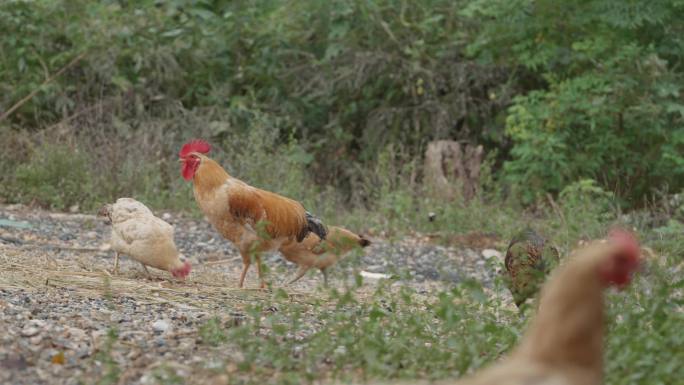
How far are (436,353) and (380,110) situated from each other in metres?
9.27

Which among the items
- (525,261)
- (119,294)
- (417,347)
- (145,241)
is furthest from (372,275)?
(417,347)

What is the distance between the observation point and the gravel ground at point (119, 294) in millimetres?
4387

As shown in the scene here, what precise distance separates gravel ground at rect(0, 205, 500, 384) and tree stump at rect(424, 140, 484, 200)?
151 centimetres

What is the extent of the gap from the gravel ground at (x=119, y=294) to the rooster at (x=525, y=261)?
0.83ft

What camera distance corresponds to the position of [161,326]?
17.0ft

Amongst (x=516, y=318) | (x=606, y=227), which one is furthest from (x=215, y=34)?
(x=516, y=318)

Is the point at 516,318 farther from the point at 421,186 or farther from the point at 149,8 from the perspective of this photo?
the point at 149,8

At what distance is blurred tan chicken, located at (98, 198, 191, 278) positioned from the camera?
6.92 metres

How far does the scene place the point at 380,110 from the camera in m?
13.5

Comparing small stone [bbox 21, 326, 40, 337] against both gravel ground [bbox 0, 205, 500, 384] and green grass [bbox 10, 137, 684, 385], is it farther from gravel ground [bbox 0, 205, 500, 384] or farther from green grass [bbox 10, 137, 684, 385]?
green grass [bbox 10, 137, 684, 385]

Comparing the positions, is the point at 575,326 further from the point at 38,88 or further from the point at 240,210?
the point at 38,88

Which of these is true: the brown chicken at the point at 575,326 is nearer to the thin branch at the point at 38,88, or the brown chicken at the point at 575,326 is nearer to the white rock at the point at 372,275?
the white rock at the point at 372,275

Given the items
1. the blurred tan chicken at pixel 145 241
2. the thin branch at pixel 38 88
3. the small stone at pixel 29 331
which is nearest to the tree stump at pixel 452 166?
the thin branch at pixel 38 88

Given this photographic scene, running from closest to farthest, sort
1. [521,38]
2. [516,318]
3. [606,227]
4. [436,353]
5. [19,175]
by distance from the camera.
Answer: [436,353] → [516,318] → [606,227] → [19,175] → [521,38]
